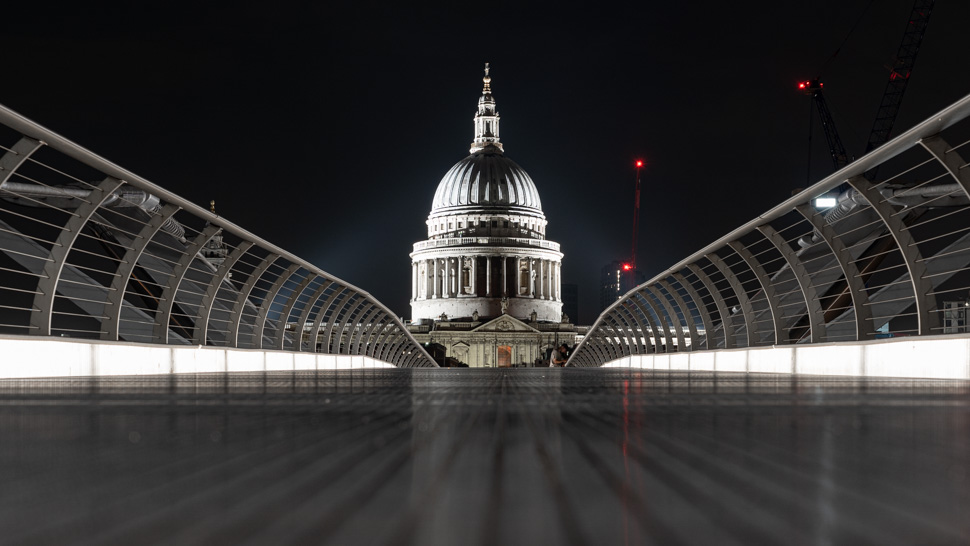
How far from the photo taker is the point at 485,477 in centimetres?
169

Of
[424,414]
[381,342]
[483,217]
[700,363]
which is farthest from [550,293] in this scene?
[424,414]

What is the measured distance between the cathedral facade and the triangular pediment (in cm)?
13

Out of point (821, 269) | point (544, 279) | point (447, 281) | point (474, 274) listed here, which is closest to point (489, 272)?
point (474, 274)

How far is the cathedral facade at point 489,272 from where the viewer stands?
123875 millimetres

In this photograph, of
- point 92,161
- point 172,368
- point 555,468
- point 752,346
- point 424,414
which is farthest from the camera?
point 752,346

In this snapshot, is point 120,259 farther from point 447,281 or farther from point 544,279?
point 544,279

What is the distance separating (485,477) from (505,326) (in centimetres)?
12238

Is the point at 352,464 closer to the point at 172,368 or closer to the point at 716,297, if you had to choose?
the point at 172,368

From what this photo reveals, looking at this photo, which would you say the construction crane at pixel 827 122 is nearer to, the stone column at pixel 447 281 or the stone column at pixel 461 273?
the stone column at pixel 461 273

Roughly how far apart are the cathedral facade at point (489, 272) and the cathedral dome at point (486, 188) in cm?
14

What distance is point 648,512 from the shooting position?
Result: 1.35 metres

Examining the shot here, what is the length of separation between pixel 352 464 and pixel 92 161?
612 cm

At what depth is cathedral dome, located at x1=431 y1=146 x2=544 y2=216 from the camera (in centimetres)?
13875

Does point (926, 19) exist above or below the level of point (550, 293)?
above
